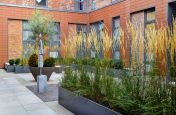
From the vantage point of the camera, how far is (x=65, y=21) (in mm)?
14305

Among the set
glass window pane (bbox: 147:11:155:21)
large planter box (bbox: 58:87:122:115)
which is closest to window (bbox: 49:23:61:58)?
glass window pane (bbox: 147:11:155:21)

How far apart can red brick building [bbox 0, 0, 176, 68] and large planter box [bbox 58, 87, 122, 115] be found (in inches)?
231

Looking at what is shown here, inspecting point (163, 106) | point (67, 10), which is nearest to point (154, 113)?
point (163, 106)

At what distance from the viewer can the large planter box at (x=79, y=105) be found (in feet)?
10.6

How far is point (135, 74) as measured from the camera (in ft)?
9.95

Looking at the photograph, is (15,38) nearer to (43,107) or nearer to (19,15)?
(19,15)

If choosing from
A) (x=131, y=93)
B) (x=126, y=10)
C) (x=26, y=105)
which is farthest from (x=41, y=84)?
(x=126, y=10)

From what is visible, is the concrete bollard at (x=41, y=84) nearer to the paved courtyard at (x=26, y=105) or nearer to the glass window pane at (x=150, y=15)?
the paved courtyard at (x=26, y=105)

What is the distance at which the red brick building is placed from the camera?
10344 mm

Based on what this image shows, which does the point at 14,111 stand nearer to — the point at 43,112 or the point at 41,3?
the point at 43,112

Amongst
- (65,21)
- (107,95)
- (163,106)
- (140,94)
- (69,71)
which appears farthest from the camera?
(65,21)

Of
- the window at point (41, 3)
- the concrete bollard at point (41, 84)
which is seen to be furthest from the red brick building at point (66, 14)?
the concrete bollard at point (41, 84)

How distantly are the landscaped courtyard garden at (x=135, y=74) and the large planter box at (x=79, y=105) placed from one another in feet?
0.30

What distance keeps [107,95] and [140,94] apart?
0.65 m
